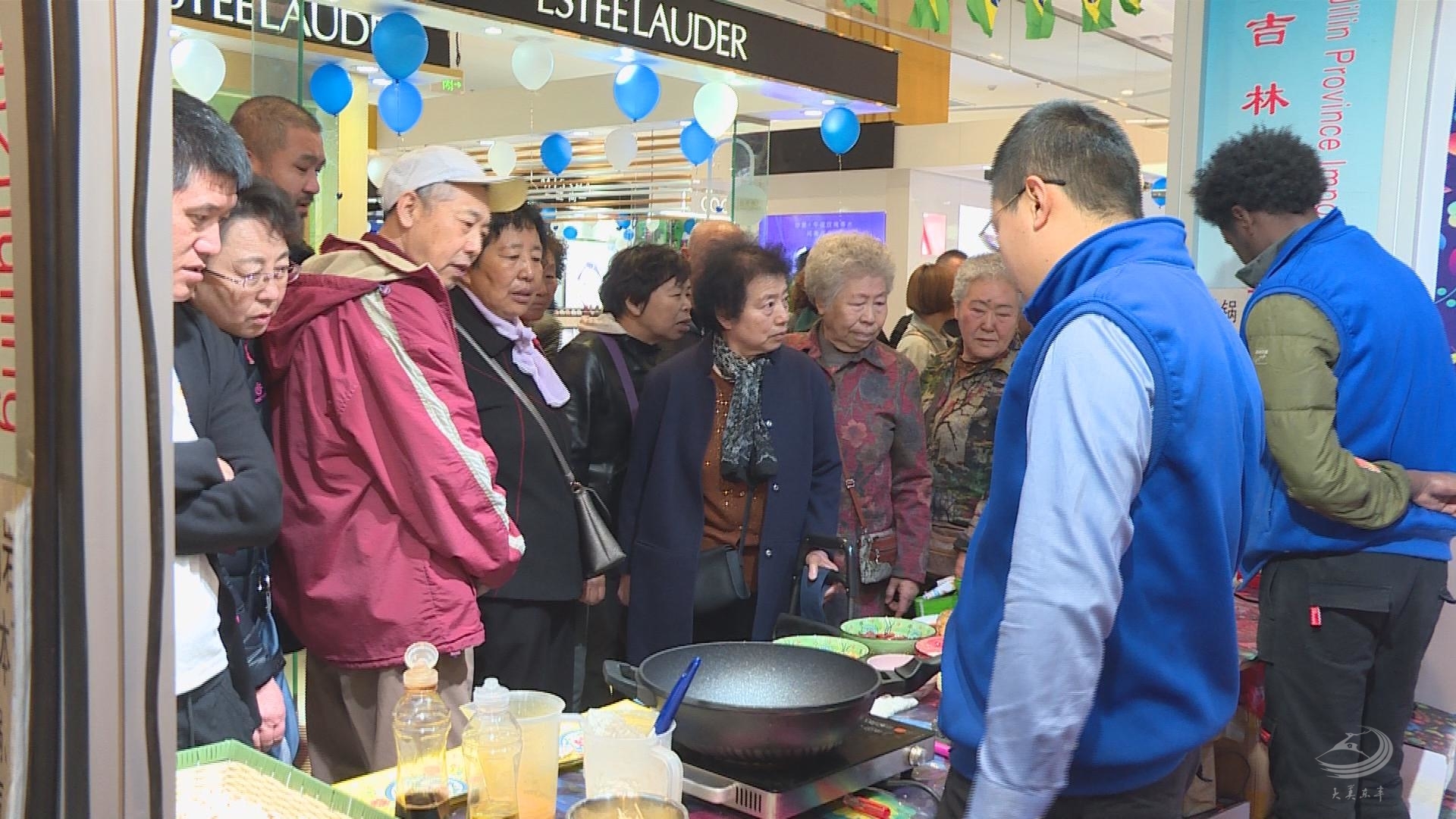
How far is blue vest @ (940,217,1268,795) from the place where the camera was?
141 cm

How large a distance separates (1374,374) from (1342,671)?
68 centimetres

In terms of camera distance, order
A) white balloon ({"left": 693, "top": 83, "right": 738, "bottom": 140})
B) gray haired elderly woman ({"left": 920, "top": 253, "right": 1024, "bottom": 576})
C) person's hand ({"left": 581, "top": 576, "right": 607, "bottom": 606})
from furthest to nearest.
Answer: white balloon ({"left": 693, "top": 83, "right": 738, "bottom": 140}) < gray haired elderly woman ({"left": 920, "top": 253, "right": 1024, "bottom": 576}) < person's hand ({"left": 581, "top": 576, "right": 607, "bottom": 606})

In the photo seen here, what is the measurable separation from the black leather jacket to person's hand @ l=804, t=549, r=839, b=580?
2.14 ft

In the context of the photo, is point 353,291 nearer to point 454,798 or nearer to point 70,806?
point 454,798

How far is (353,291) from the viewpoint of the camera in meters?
2.40

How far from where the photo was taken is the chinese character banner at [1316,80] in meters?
3.41

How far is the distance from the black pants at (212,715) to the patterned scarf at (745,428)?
63.8 inches

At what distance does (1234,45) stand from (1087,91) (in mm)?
11323

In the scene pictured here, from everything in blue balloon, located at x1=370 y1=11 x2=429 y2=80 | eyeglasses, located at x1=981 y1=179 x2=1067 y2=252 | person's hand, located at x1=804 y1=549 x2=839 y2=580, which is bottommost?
person's hand, located at x1=804 y1=549 x2=839 y2=580

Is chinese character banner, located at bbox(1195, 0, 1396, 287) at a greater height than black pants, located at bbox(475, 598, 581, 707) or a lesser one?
greater

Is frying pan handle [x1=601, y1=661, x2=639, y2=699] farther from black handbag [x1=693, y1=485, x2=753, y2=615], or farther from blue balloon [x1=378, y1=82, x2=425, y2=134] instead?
blue balloon [x1=378, y1=82, x2=425, y2=134]

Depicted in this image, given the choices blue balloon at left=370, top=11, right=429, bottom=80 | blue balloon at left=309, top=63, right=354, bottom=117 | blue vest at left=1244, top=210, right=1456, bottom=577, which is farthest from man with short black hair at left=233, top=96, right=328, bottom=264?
blue balloon at left=309, top=63, right=354, bottom=117

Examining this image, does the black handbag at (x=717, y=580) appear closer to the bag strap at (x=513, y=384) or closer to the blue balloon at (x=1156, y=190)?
the bag strap at (x=513, y=384)

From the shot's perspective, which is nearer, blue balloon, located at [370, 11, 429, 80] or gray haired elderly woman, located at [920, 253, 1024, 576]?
gray haired elderly woman, located at [920, 253, 1024, 576]
